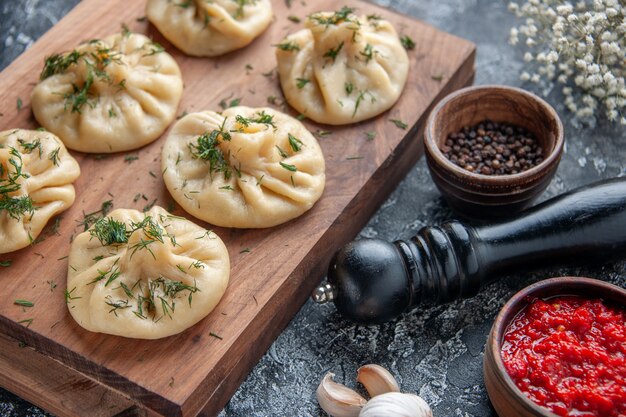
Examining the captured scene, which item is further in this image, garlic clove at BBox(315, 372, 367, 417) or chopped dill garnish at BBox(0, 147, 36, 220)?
chopped dill garnish at BBox(0, 147, 36, 220)

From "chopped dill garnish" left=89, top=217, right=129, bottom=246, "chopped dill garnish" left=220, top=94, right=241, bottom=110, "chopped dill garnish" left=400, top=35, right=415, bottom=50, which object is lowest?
"chopped dill garnish" left=400, top=35, right=415, bottom=50

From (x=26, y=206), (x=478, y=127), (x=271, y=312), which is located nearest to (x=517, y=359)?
(x=271, y=312)

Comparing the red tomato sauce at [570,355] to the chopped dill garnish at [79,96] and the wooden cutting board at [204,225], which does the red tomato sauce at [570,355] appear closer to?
the wooden cutting board at [204,225]

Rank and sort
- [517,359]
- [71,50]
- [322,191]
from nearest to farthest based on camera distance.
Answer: [517,359]
[322,191]
[71,50]

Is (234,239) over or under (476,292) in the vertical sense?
over

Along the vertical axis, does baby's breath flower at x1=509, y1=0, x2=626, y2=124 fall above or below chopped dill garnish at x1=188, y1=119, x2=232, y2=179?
below

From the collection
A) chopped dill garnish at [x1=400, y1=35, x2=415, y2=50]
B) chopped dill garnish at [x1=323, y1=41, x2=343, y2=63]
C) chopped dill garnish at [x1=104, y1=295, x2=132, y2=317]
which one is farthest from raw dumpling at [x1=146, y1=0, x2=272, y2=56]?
chopped dill garnish at [x1=104, y1=295, x2=132, y2=317]

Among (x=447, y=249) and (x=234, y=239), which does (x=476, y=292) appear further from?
(x=234, y=239)

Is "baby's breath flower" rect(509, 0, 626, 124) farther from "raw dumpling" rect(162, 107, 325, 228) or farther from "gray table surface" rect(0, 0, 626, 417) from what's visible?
"raw dumpling" rect(162, 107, 325, 228)
